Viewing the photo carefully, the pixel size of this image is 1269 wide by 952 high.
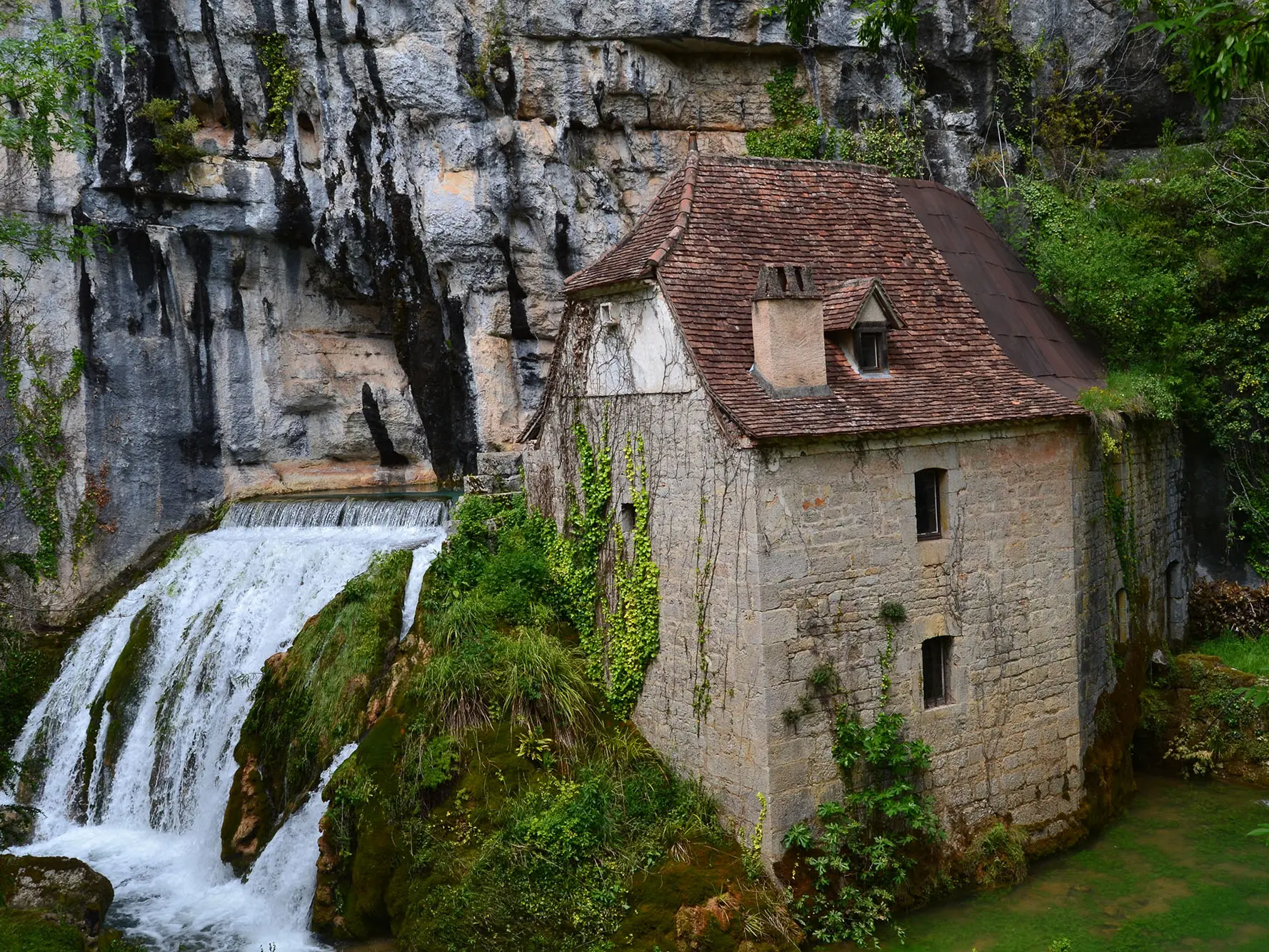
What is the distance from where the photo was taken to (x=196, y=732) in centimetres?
1461

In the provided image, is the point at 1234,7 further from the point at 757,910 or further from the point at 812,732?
the point at 757,910

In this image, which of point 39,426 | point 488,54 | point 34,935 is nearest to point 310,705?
point 34,935

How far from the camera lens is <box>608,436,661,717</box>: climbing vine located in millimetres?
12633

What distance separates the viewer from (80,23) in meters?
19.0

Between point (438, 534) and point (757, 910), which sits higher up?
point (438, 534)

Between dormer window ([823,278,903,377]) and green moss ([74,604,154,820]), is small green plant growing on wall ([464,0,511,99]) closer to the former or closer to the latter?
dormer window ([823,278,903,377])

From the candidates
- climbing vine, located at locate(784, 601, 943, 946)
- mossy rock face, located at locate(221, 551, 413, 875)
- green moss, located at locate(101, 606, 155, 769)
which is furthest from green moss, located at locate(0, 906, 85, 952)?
climbing vine, located at locate(784, 601, 943, 946)

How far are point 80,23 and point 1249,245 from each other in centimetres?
1999

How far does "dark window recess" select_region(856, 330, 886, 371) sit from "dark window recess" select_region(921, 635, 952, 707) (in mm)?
3143

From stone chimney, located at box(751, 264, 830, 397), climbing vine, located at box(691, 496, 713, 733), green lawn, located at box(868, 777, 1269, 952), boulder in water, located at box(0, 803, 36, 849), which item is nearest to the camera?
green lawn, located at box(868, 777, 1269, 952)

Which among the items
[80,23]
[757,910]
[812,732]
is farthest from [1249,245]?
[80,23]

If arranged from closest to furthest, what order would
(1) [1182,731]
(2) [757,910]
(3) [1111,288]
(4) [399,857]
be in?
(2) [757,910] < (4) [399,857] < (1) [1182,731] < (3) [1111,288]

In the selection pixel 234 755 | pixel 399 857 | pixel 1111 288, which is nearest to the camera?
pixel 399 857

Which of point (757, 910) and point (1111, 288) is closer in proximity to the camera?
point (757, 910)
